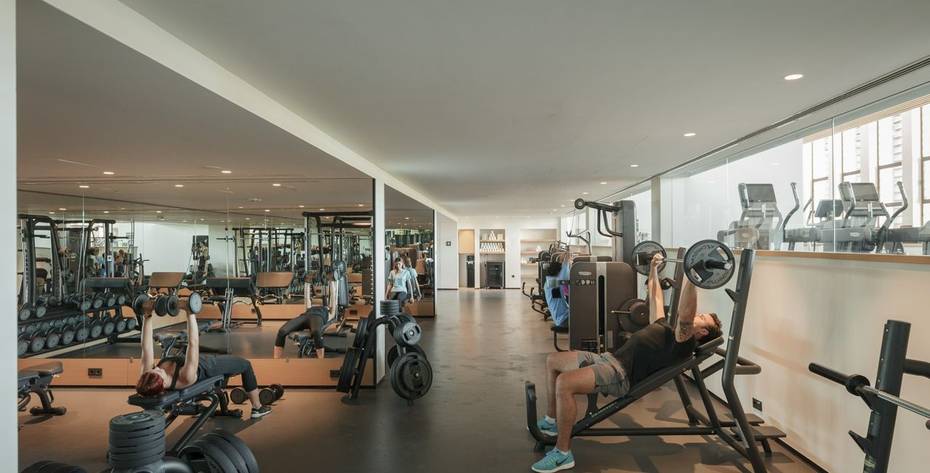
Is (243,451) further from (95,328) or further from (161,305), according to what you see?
(95,328)

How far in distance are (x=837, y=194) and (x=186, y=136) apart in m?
3.95

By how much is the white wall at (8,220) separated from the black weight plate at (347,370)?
306 cm

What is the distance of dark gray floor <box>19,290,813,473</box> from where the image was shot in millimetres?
2916

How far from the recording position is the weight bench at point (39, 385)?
344cm

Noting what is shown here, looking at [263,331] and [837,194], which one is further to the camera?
[263,331]

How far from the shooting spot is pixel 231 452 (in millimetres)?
2271

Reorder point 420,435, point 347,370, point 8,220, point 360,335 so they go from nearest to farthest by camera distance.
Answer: point 8,220, point 420,435, point 347,370, point 360,335

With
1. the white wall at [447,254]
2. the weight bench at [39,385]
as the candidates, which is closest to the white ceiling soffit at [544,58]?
the weight bench at [39,385]

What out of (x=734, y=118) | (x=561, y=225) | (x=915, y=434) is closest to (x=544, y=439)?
(x=915, y=434)

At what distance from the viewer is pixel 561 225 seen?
14.9 meters

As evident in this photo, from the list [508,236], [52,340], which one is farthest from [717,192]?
[508,236]

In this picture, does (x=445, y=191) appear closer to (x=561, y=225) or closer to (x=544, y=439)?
(x=544, y=439)

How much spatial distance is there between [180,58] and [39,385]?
314 cm

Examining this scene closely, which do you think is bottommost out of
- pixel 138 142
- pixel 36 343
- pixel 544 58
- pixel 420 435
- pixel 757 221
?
pixel 420 435
